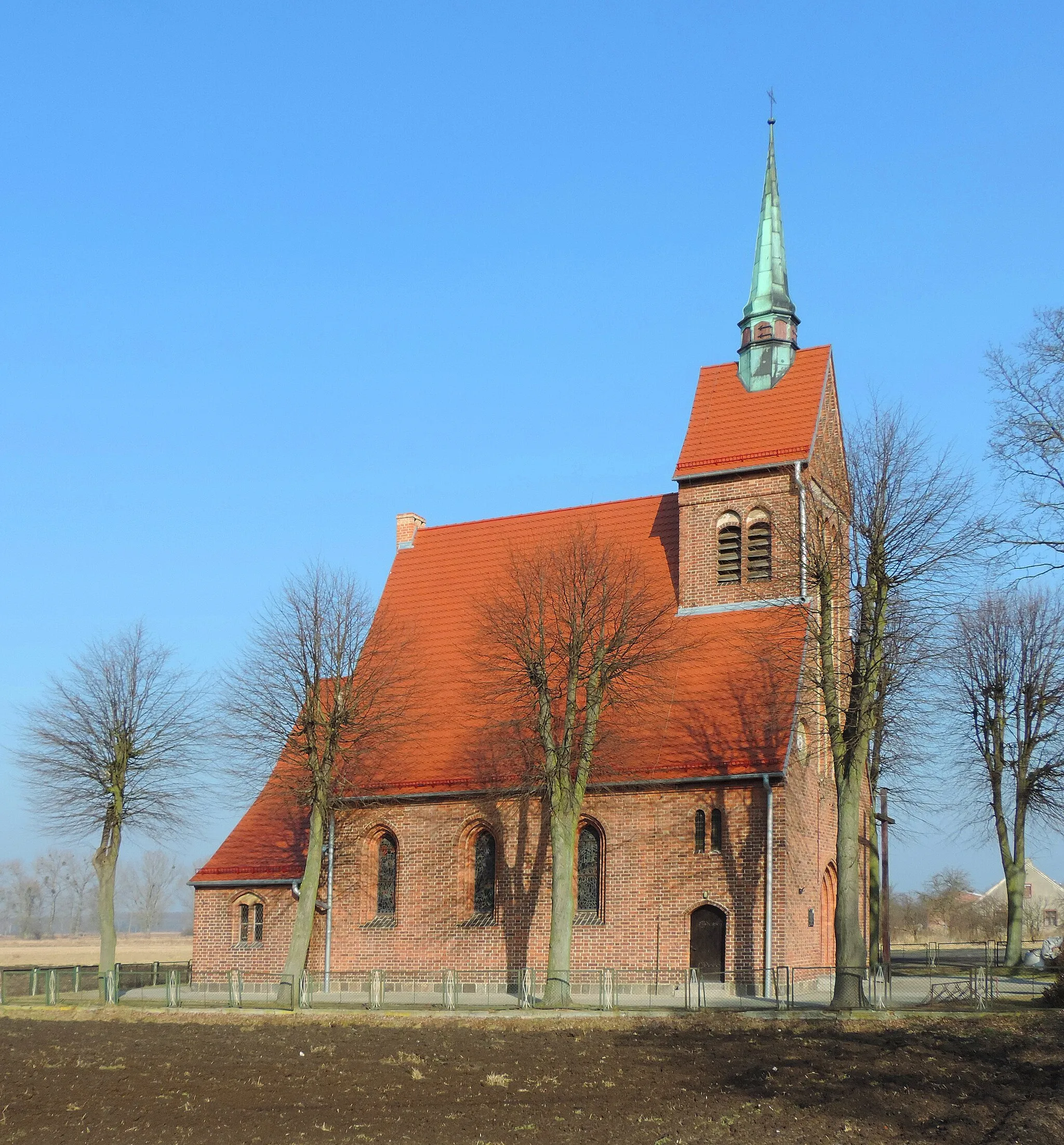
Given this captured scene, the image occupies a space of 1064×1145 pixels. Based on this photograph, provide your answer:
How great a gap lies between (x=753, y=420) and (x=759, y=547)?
153 inches

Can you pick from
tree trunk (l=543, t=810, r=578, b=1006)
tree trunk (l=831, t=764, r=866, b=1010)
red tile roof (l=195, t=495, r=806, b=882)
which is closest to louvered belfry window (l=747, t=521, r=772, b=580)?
red tile roof (l=195, t=495, r=806, b=882)

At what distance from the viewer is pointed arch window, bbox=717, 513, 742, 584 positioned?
35.4 meters

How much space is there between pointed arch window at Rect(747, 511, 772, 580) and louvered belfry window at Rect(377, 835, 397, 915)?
11816 mm

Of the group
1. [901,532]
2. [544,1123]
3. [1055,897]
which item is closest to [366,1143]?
[544,1123]

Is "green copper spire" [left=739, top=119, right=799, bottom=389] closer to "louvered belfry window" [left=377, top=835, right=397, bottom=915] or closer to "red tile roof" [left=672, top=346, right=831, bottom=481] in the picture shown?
"red tile roof" [left=672, top=346, right=831, bottom=481]

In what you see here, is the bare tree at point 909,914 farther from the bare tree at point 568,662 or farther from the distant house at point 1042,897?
the bare tree at point 568,662

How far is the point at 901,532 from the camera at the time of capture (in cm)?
2833

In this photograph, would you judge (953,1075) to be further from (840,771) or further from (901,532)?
(901,532)

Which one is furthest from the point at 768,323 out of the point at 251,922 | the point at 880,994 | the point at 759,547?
the point at 251,922

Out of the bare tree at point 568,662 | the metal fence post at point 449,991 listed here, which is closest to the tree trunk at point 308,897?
the metal fence post at point 449,991

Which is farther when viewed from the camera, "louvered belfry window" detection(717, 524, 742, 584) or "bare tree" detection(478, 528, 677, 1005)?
"louvered belfry window" detection(717, 524, 742, 584)

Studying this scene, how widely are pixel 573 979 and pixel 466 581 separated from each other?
1305 centimetres

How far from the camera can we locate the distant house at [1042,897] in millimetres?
88250

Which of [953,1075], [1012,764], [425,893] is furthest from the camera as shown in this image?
[1012,764]
